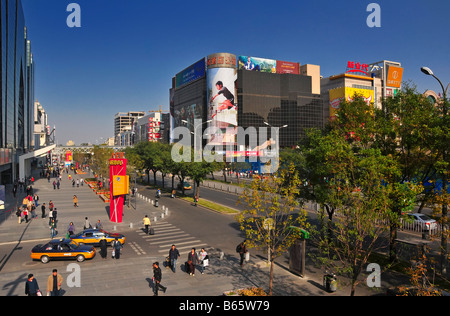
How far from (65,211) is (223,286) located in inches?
1064

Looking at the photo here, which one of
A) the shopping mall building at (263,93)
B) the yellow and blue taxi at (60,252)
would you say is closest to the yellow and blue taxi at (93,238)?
the yellow and blue taxi at (60,252)

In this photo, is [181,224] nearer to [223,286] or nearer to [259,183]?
[223,286]

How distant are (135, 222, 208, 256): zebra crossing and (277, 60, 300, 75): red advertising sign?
390ft

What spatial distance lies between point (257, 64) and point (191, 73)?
93.8 feet

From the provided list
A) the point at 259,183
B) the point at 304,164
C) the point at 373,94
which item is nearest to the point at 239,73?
the point at 373,94

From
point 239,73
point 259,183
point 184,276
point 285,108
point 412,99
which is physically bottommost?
point 184,276

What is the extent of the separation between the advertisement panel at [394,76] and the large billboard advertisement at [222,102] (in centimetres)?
5966

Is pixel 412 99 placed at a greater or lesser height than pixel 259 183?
greater

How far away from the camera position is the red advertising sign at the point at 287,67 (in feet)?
447

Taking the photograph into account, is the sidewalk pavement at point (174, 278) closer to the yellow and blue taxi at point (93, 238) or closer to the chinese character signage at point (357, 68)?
the yellow and blue taxi at point (93, 238)

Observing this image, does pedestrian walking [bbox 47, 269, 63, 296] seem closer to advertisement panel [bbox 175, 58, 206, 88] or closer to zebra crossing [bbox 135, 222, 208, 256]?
zebra crossing [bbox 135, 222, 208, 256]

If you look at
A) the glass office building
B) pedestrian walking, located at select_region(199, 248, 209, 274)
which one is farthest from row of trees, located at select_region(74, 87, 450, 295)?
the glass office building

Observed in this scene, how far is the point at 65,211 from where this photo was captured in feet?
119

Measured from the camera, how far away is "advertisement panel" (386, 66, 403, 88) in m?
122
